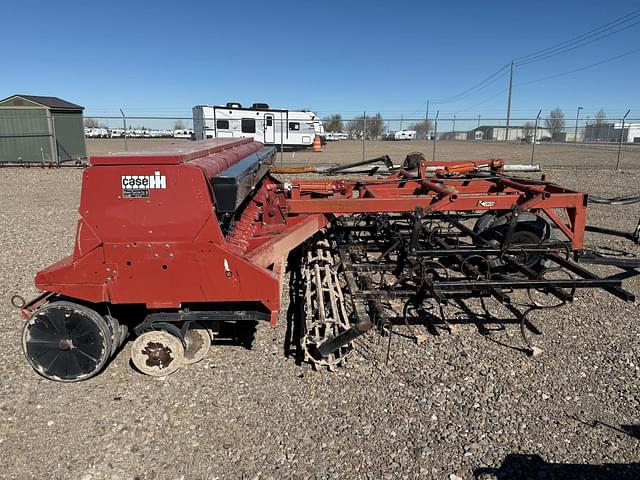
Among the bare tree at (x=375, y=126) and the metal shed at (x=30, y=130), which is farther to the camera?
the bare tree at (x=375, y=126)

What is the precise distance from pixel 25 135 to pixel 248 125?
1042 cm

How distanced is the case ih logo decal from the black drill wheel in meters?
0.93

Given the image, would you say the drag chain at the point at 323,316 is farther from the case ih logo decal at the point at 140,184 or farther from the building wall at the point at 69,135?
the building wall at the point at 69,135

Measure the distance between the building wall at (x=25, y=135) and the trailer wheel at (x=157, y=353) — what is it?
17230 millimetres

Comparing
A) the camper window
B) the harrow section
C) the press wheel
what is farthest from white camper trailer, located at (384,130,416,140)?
the press wheel

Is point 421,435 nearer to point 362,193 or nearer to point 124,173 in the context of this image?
point 124,173

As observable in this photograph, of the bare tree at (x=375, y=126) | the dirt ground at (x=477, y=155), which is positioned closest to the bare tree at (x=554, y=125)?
the dirt ground at (x=477, y=155)

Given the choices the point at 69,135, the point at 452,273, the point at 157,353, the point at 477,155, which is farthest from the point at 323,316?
the point at 477,155

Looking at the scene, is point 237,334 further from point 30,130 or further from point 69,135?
point 69,135

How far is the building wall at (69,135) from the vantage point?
1830 centimetres

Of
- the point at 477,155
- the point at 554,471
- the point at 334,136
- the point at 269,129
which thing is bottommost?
the point at 554,471

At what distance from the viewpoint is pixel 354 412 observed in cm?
324

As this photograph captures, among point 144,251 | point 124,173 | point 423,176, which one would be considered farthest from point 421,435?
point 423,176

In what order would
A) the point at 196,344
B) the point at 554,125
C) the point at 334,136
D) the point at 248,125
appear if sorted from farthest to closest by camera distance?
the point at 334,136 → the point at 554,125 → the point at 248,125 → the point at 196,344
